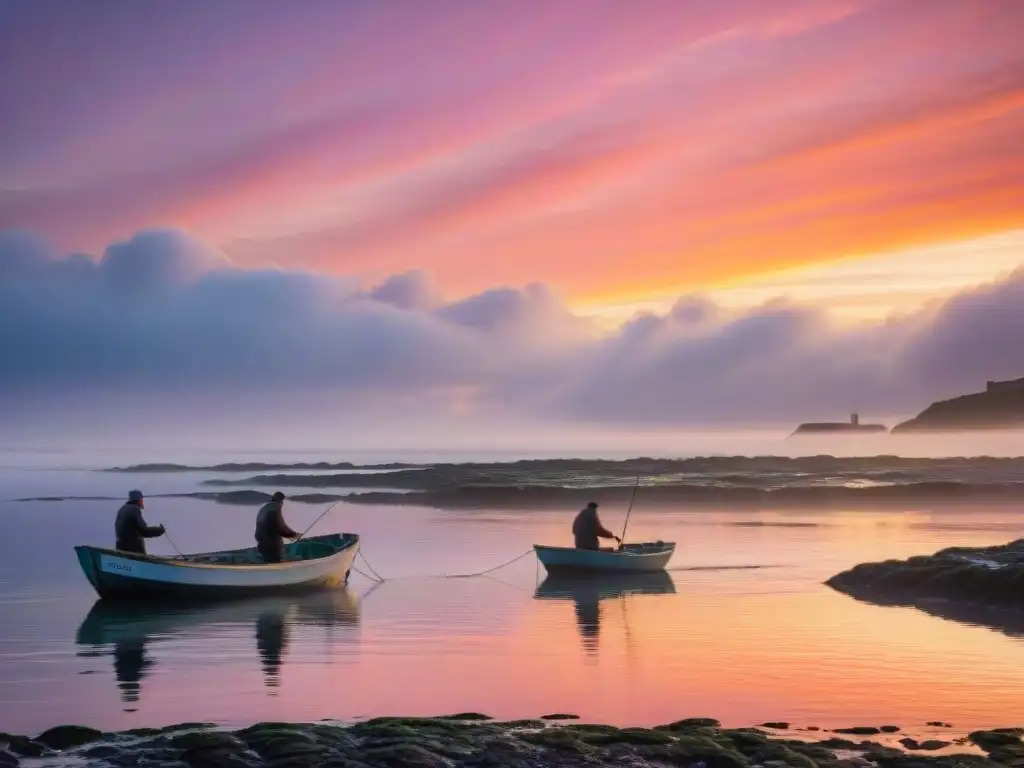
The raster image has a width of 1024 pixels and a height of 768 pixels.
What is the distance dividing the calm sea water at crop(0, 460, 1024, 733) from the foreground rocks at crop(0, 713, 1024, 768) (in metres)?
1.35

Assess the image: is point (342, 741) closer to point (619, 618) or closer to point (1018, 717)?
point (1018, 717)

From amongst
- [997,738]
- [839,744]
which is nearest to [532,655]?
[839,744]

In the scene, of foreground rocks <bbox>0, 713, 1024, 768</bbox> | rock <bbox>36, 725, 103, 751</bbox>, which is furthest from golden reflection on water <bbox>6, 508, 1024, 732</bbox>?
foreground rocks <bbox>0, 713, 1024, 768</bbox>

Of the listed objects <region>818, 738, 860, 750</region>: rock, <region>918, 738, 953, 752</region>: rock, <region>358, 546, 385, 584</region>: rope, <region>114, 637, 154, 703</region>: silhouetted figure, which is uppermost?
<region>358, 546, 385, 584</region>: rope

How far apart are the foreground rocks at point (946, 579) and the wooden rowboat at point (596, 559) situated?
5.04 meters

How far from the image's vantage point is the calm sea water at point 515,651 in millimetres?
16094

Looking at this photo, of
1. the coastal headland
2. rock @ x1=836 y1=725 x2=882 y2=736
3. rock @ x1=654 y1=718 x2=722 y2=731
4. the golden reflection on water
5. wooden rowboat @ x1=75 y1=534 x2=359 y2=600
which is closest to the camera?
rock @ x1=836 y1=725 x2=882 y2=736

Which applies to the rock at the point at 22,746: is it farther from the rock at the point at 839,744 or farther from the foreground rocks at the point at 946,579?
the foreground rocks at the point at 946,579

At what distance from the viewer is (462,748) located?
13.2m

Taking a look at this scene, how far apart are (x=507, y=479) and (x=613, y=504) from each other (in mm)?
24758

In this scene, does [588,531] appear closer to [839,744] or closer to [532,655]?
[532,655]

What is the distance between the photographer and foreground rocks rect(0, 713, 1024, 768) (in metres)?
12.7

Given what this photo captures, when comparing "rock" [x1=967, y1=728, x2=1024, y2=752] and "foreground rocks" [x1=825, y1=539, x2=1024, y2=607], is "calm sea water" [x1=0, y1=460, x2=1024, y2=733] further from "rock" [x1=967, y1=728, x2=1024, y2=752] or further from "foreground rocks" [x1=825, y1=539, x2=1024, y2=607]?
"foreground rocks" [x1=825, y1=539, x2=1024, y2=607]

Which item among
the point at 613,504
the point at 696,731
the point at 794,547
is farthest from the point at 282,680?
the point at 613,504
